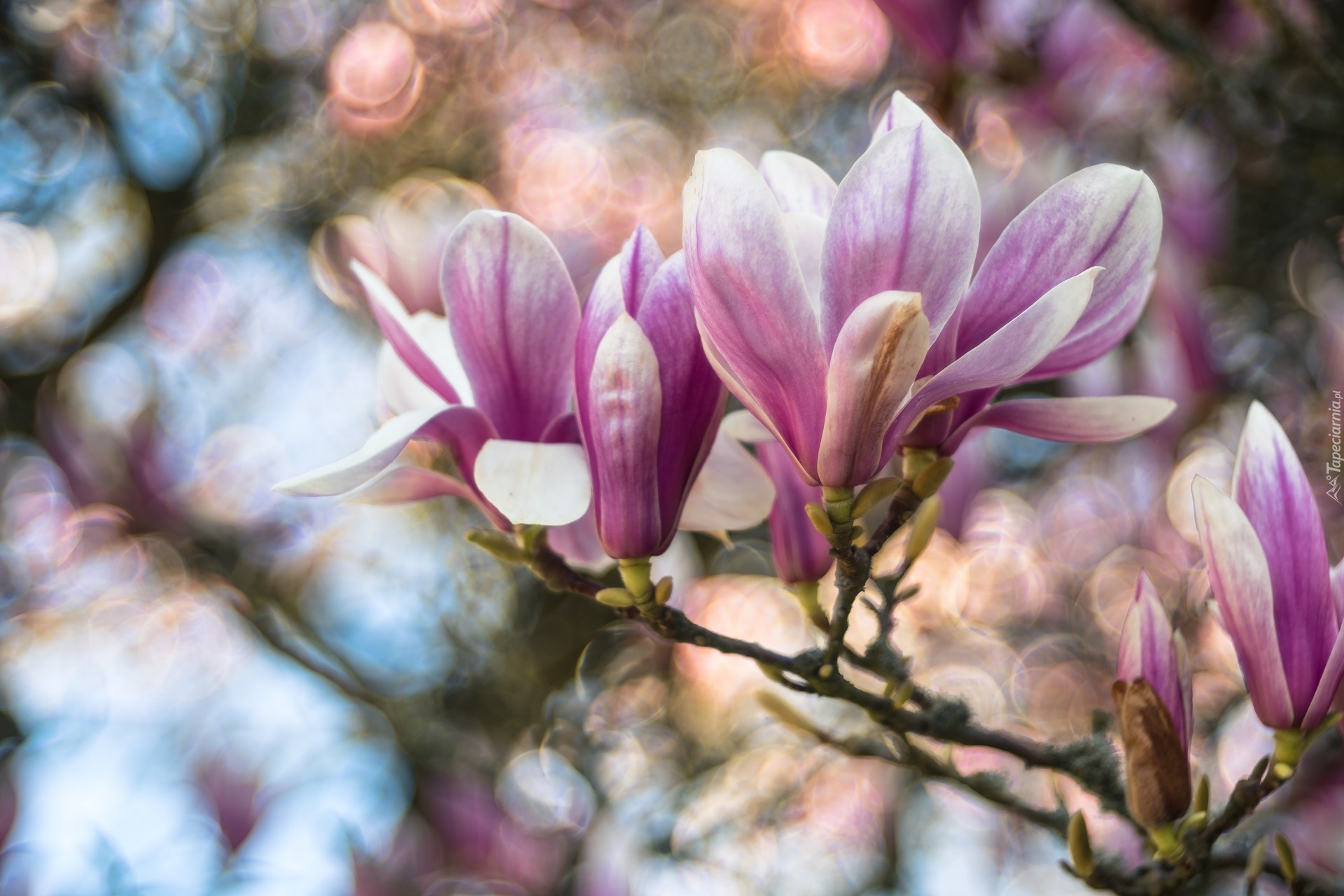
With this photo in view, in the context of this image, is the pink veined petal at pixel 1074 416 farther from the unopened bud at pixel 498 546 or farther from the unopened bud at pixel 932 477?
the unopened bud at pixel 498 546

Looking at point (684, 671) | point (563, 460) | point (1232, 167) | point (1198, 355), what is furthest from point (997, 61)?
point (684, 671)

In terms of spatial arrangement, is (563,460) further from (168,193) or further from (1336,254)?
(168,193)

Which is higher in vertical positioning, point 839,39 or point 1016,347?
point 1016,347

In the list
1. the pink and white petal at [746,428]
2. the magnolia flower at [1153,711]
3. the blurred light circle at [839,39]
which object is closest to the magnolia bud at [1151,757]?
the magnolia flower at [1153,711]

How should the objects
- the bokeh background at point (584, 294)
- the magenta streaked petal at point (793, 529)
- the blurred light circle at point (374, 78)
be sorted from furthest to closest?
the blurred light circle at point (374, 78), the bokeh background at point (584, 294), the magenta streaked petal at point (793, 529)

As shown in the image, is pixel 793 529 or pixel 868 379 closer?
pixel 868 379

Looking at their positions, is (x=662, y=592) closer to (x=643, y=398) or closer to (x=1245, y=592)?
(x=643, y=398)

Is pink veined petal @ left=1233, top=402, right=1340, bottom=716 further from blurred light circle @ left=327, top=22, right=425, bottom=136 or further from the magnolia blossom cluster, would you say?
blurred light circle @ left=327, top=22, right=425, bottom=136

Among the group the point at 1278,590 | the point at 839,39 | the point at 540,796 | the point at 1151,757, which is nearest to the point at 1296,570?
the point at 1278,590

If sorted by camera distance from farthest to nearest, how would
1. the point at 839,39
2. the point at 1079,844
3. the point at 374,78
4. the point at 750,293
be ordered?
the point at 839,39 → the point at 374,78 → the point at 1079,844 → the point at 750,293
